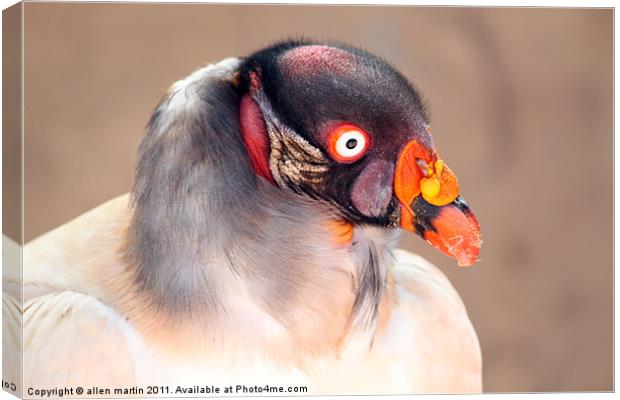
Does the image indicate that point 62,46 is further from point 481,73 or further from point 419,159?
point 481,73

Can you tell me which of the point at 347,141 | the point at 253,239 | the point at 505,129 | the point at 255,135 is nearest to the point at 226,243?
the point at 253,239

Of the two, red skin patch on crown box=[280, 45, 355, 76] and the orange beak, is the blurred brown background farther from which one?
the orange beak

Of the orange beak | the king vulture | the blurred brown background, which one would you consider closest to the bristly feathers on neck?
the king vulture

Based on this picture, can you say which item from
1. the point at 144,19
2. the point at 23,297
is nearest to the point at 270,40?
the point at 144,19

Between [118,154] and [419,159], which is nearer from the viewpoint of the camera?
[419,159]

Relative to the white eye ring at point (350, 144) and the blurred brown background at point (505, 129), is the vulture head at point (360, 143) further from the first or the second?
the blurred brown background at point (505, 129)

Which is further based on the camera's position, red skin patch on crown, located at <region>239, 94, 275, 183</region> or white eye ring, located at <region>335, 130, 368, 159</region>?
red skin patch on crown, located at <region>239, 94, 275, 183</region>
